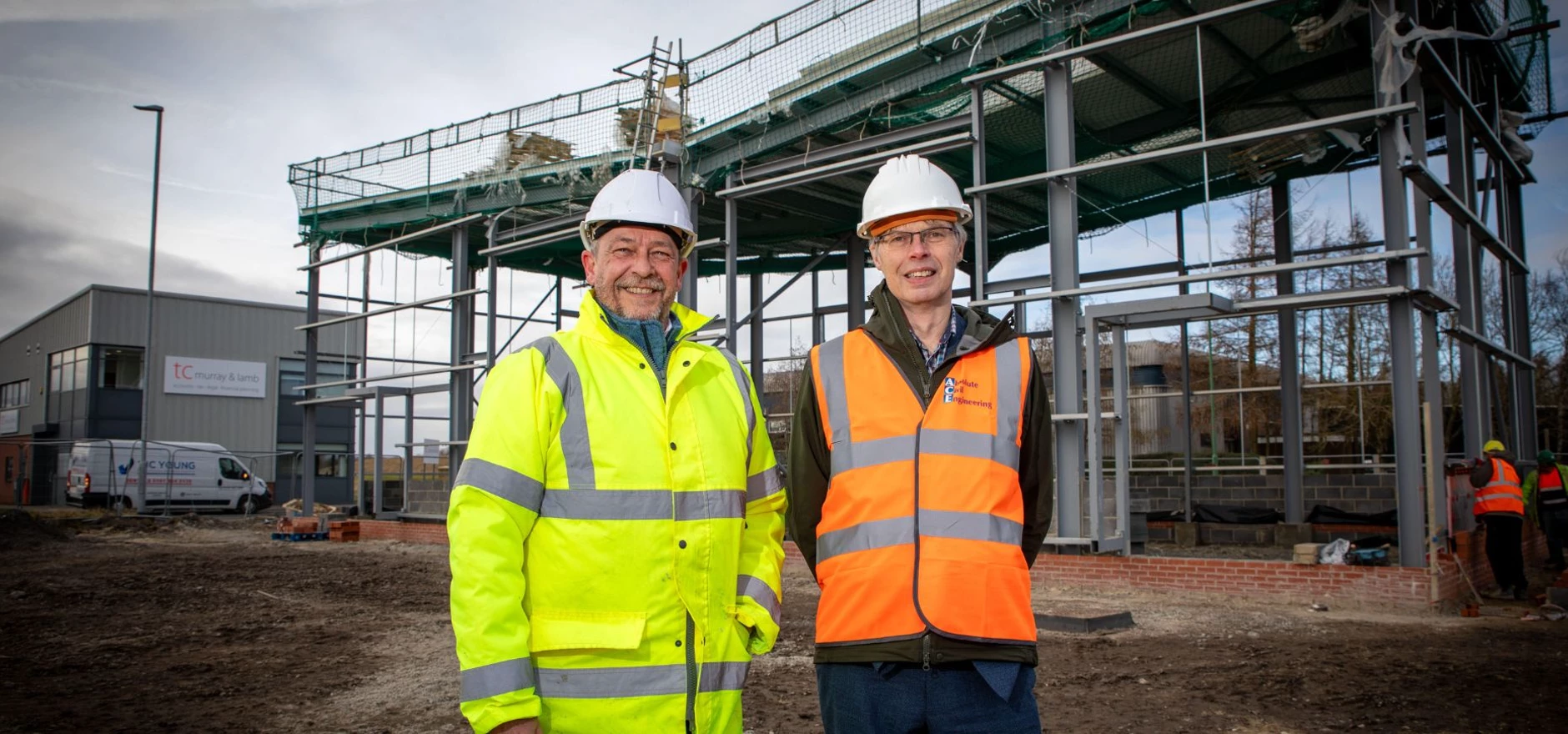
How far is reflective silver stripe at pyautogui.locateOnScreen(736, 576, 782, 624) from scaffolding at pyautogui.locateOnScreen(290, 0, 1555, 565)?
8.10 m

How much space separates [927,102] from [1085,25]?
2.54 meters

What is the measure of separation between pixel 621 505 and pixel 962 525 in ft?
2.92

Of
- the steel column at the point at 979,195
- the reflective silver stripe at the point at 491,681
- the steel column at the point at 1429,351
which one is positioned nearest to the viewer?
the reflective silver stripe at the point at 491,681

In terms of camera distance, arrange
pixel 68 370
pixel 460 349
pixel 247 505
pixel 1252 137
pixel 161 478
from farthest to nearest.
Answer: pixel 68 370 < pixel 247 505 < pixel 161 478 < pixel 460 349 < pixel 1252 137

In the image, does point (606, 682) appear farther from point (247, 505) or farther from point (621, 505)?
point (247, 505)

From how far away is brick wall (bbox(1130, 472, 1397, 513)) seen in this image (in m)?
16.7

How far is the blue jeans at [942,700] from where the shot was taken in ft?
8.24

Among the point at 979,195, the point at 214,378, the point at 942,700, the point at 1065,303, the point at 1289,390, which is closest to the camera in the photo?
the point at 942,700

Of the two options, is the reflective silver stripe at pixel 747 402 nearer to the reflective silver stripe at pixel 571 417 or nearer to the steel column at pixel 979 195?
the reflective silver stripe at pixel 571 417

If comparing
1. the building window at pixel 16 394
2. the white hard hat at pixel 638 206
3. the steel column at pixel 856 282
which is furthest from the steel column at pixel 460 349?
the building window at pixel 16 394

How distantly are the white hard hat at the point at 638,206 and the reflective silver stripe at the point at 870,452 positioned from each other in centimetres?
80

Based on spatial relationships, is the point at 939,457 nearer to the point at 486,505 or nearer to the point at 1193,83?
the point at 486,505

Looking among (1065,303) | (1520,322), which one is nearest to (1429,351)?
(1065,303)

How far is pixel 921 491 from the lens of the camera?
A: 271cm
